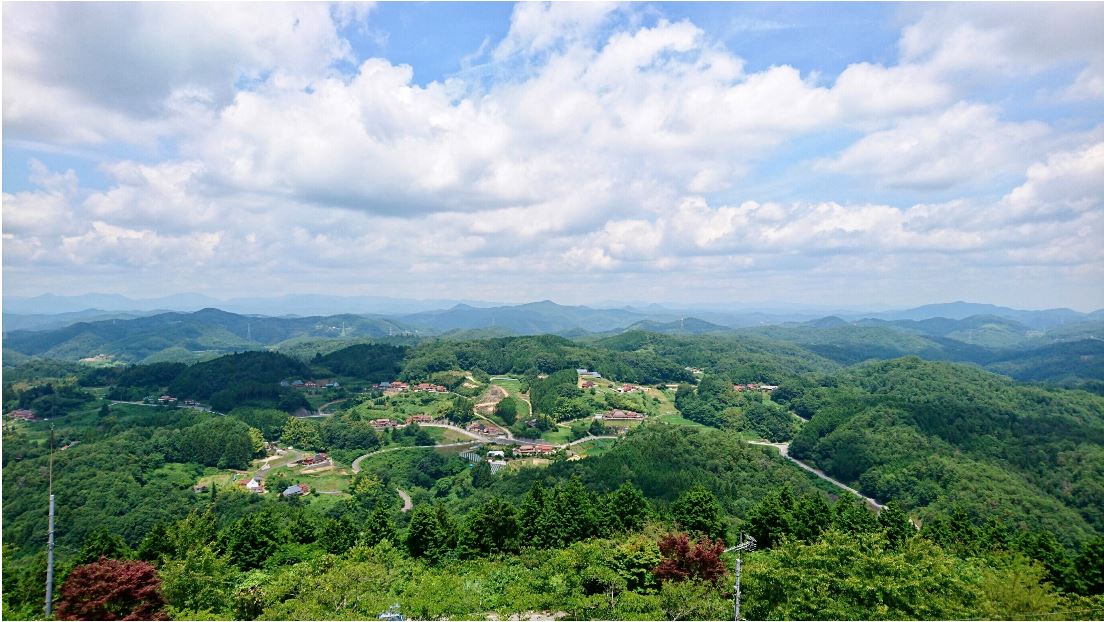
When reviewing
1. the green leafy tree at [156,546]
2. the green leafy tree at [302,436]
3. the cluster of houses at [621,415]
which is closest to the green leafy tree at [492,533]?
the green leafy tree at [156,546]

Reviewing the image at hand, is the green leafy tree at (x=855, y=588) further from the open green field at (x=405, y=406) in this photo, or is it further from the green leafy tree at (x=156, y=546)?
the open green field at (x=405, y=406)

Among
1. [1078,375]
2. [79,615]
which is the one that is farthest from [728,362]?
[79,615]

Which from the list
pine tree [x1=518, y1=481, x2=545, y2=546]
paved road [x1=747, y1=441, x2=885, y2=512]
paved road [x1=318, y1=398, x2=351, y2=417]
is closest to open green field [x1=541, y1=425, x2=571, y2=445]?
paved road [x1=747, y1=441, x2=885, y2=512]

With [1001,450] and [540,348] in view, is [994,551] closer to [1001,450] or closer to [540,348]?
[1001,450]

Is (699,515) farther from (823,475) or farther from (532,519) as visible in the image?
(823,475)

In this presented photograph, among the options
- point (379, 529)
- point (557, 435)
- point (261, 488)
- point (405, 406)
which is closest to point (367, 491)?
point (261, 488)

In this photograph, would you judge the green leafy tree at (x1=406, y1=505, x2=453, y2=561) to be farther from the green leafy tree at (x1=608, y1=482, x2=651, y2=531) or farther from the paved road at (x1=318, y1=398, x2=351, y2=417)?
the paved road at (x1=318, y1=398, x2=351, y2=417)
